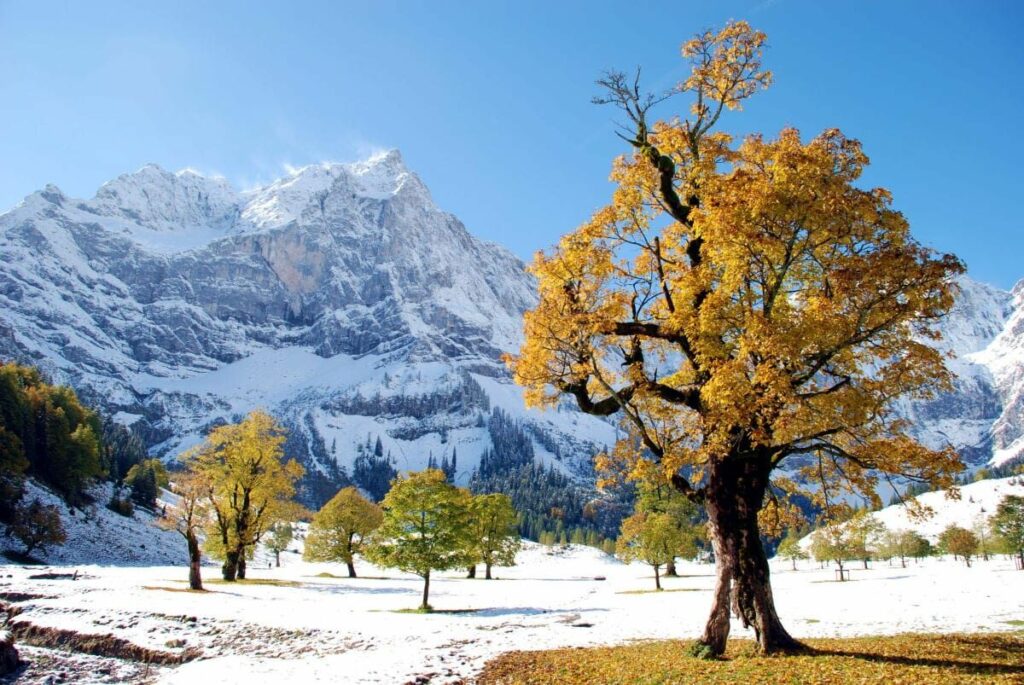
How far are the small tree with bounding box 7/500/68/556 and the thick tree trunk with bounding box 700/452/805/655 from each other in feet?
241

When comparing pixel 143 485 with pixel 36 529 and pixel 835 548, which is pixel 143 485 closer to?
pixel 36 529

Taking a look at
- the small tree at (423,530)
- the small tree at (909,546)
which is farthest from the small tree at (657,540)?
the small tree at (909,546)

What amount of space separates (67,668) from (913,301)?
95.5 ft

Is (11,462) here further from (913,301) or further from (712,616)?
(913,301)

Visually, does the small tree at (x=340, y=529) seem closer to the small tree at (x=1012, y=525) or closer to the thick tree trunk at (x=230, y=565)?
the thick tree trunk at (x=230, y=565)

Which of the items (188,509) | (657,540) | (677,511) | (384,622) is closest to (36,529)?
(188,509)

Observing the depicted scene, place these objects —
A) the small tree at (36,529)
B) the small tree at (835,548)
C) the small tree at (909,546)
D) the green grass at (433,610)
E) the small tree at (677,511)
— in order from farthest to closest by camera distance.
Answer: the small tree at (909,546) < the small tree at (835,548) < the small tree at (36,529) < the small tree at (677,511) < the green grass at (433,610)

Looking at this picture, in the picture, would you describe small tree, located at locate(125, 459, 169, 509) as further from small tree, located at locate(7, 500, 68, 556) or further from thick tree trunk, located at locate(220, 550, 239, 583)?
thick tree trunk, located at locate(220, 550, 239, 583)

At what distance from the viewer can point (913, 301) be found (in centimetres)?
1206

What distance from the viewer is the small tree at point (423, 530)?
36.2m

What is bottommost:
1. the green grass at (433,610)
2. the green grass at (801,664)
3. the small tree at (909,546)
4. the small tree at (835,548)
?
the small tree at (909,546)

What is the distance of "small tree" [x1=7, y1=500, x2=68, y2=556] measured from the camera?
61.6 meters

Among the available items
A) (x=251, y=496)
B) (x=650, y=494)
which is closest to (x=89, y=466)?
(x=251, y=496)

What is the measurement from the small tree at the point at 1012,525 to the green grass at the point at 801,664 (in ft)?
312
